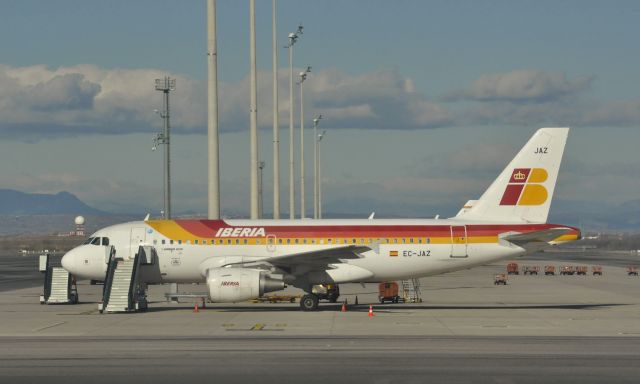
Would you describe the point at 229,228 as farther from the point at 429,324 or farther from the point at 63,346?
the point at 63,346

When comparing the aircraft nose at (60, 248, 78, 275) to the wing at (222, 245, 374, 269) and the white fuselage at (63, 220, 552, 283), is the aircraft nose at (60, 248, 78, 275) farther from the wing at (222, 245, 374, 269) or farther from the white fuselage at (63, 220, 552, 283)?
the wing at (222, 245, 374, 269)

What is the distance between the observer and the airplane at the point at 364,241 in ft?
127

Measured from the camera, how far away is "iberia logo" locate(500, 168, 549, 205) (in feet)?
131

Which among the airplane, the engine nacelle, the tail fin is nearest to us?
the engine nacelle

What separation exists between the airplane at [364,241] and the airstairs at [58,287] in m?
3.59

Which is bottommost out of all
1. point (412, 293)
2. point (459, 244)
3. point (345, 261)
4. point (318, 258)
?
point (412, 293)

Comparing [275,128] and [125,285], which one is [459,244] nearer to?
[125,285]

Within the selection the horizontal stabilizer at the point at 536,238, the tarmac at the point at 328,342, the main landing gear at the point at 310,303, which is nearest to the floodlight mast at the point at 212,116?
the tarmac at the point at 328,342

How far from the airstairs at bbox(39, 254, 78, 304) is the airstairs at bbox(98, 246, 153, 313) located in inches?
199

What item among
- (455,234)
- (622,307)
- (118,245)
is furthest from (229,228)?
(622,307)

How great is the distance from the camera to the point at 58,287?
4391 centimetres

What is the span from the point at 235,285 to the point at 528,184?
511 inches

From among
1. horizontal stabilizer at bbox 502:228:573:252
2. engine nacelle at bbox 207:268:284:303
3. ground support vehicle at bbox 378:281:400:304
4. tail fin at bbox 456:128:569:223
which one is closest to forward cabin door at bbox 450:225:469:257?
tail fin at bbox 456:128:569:223

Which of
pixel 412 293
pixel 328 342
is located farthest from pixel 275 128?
pixel 328 342
